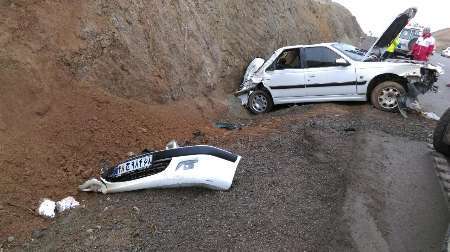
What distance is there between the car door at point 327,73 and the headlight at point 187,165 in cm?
540

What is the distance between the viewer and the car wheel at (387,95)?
9477 mm

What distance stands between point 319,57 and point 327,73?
47 cm

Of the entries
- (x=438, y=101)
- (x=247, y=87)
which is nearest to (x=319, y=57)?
(x=247, y=87)

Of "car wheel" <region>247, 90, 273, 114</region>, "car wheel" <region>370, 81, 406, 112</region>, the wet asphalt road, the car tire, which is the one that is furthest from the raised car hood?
the car tire

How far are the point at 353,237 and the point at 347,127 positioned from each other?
432cm

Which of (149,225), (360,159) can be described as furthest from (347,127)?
(149,225)

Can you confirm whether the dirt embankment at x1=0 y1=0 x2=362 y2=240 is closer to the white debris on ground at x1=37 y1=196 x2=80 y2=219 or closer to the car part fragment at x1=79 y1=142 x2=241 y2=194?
the white debris on ground at x1=37 y1=196 x2=80 y2=219

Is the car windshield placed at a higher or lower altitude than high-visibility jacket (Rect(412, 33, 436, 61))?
higher

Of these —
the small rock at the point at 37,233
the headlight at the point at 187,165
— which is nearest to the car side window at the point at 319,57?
the headlight at the point at 187,165

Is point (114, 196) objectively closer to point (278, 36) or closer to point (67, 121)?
point (67, 121)

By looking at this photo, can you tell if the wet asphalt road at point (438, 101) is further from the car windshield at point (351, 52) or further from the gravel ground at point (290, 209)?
the gravel ground at point (290, 209)

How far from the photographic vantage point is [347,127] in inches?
336

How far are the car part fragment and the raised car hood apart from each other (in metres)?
5.89

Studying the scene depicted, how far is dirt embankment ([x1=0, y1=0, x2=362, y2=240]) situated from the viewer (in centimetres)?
620
